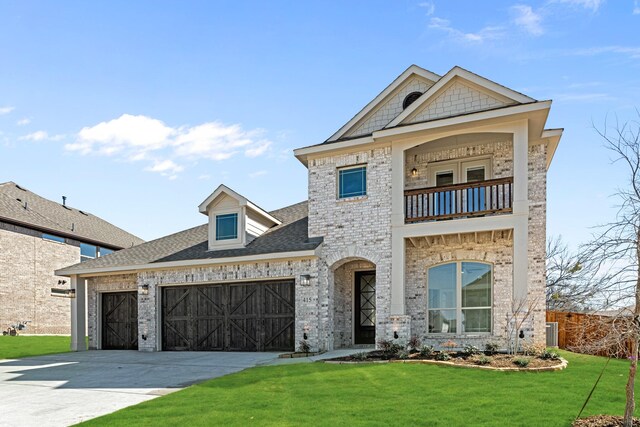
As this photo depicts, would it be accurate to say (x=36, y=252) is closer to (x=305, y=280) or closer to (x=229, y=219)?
(x=229, y=219)

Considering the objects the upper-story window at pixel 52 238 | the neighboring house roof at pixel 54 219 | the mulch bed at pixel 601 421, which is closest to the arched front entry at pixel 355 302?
the mulch bed at pixel 601 421

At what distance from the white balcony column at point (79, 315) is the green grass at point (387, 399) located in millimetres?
10532

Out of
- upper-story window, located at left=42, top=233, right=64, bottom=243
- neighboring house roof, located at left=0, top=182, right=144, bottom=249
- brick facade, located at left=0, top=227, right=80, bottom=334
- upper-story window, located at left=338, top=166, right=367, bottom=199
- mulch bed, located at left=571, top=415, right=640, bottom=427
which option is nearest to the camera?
mulch bed, located at left=571, top=415, right=640, bottom=427

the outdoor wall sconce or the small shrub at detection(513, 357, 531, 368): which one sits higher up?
the outdoor wall sconce

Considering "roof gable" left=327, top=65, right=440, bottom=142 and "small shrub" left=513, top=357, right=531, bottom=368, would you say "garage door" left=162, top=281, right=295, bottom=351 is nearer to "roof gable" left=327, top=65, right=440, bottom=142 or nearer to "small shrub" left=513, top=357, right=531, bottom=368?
"roof gable" left=327, top=65, right=440, bottom=142

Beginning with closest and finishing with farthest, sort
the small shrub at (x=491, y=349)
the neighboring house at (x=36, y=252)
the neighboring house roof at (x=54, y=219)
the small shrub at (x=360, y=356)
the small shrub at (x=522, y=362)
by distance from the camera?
the small shrub at (x=522, y=362) < the small shrub at (x=491, y=349) < the small shrub at (x=360, y=356) < the neighboring house at (x=36, y=252) < the neighboring house roof at (x=54, y=219)

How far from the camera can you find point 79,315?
18.2 m

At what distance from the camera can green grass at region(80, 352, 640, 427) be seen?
6582 mm

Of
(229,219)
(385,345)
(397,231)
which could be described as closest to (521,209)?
(397,231)

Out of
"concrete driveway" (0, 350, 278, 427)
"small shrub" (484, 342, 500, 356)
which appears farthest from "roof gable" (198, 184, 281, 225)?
"small shrub" (484, 342, 500, 356)

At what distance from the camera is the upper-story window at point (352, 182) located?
14.8m

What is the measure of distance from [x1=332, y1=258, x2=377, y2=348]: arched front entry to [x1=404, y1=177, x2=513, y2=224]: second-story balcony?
101 inches

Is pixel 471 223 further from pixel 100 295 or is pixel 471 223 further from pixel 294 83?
pixel 100 295

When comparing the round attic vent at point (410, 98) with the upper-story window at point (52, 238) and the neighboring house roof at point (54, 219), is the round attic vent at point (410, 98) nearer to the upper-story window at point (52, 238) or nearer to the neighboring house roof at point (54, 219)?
the neighboring house roof at point (54, 219)
